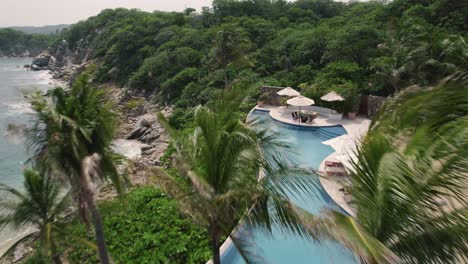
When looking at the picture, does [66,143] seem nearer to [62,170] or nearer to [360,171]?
A: [62,170]

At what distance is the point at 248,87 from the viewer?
5691 mm

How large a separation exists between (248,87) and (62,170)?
3.45 metres

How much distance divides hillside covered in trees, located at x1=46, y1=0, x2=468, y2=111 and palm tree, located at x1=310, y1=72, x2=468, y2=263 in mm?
6433

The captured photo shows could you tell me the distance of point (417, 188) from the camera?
9.99 feet

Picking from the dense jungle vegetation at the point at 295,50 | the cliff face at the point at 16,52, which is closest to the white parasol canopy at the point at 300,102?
the dense jungle vegetation at the point at 295,50

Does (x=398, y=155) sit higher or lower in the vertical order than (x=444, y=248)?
higher

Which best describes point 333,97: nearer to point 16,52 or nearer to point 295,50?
point 295,50

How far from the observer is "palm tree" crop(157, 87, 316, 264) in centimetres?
471

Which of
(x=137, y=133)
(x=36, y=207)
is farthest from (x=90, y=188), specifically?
(x=137, y=133)

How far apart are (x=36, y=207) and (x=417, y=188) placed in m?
8.01

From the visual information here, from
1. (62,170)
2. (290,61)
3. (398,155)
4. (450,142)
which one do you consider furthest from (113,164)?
(290,61)

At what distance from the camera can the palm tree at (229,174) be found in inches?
186

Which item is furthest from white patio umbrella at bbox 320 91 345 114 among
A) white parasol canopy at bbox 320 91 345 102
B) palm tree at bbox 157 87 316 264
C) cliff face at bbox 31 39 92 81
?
cliff face at bbox 31 39 92 81

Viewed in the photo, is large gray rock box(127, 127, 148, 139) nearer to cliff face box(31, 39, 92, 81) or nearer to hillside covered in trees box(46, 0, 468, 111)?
hillside covered in trees box(46, 0, 468, 111)
